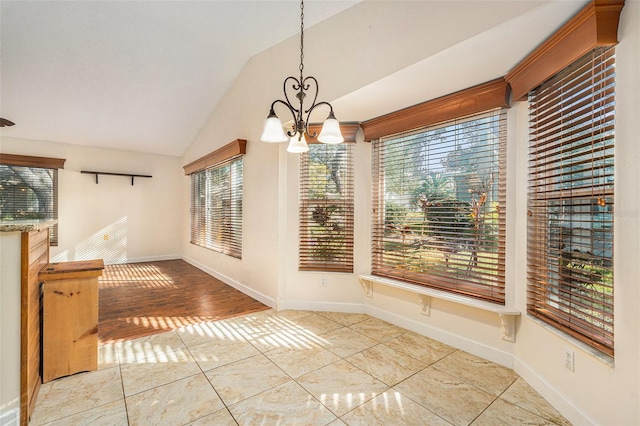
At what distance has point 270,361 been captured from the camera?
2352mm

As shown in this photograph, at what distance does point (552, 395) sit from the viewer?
1.83 meters

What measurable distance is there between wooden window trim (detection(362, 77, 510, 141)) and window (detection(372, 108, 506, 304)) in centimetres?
10

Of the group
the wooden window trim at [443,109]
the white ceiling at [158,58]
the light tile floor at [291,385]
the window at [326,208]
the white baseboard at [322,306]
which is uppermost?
the white ceiling at [158,58]

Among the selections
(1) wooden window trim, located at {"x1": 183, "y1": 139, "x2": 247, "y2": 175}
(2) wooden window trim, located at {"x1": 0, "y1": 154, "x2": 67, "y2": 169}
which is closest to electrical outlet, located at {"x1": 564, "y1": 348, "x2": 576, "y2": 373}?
(1) wooden window trim, located at {"x1": 183, "y1": 139, "x2": 247, "y2": 175}

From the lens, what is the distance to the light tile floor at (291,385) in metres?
1.72

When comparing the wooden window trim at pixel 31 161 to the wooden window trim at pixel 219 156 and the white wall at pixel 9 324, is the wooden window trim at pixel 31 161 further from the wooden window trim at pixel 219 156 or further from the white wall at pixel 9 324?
the white wall at pixel 9 324

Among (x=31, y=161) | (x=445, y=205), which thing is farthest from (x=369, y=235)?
(x=31, y=161)

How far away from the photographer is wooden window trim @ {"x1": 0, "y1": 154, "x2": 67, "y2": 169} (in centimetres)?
513

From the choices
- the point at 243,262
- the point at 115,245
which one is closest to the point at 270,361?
the point at 243,262

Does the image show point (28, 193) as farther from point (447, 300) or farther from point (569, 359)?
point (569, 359)

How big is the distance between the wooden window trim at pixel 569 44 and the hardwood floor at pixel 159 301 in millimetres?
3372

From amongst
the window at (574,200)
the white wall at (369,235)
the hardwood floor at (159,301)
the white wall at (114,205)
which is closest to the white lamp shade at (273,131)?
the white wall at (369,235)

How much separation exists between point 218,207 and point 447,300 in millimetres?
4016

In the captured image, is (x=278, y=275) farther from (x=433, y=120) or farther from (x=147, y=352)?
(x=433, y=120)
